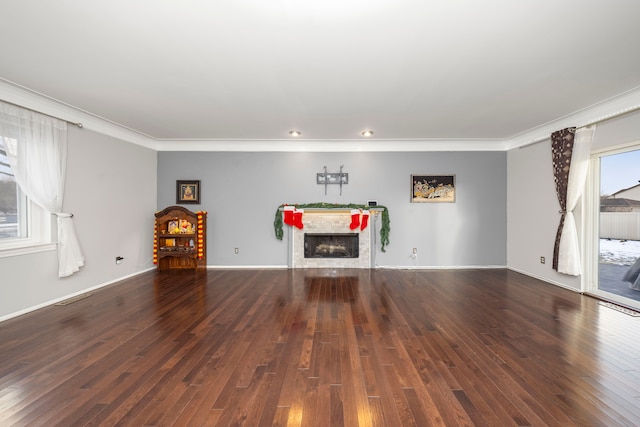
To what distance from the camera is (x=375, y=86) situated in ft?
10.1

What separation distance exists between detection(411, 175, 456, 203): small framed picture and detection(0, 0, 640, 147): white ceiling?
5.46 feet

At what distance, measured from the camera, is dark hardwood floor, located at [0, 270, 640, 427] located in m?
1.67

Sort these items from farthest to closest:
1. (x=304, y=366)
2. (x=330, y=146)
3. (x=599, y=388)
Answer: (x=330, y=146) < (x=304, y=366) < (x=599, y=388)

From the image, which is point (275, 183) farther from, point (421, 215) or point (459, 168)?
point (459, 168)

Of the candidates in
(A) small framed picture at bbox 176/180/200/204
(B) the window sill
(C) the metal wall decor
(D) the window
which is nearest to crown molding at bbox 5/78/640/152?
A: (C) the metal wall decor

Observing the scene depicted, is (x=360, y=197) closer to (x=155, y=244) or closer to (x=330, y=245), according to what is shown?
(x=330, y=245)

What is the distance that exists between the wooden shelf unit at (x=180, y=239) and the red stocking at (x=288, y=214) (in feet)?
5.25

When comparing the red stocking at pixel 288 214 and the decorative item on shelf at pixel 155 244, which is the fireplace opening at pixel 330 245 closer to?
the red stocking at pixel 288 214

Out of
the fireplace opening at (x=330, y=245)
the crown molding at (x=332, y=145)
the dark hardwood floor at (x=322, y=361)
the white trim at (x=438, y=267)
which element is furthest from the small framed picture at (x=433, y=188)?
the dark hardwood floor at (x=322, y=361)

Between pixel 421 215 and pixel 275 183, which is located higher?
pixel 275 183

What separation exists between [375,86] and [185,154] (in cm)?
428

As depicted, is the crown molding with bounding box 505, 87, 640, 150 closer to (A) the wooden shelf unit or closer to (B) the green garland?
(B) the green garland

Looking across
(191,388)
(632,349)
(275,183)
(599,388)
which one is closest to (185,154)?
(275,183)

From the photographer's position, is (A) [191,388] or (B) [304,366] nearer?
(A) [191,388]
